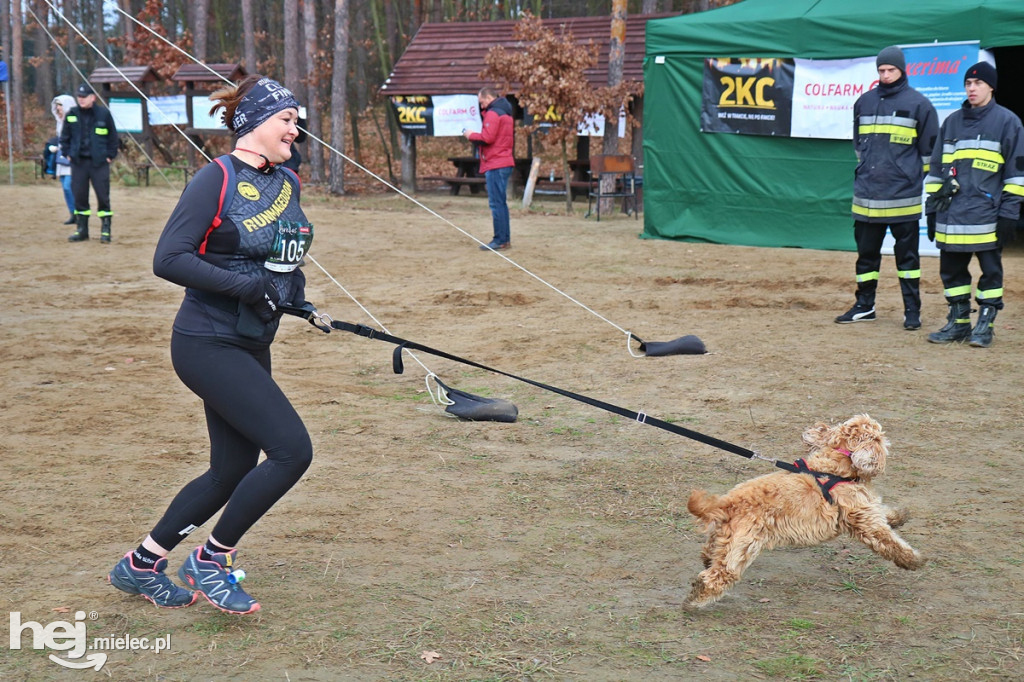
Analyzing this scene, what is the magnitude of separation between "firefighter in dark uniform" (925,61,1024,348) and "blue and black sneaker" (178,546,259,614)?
6.15m

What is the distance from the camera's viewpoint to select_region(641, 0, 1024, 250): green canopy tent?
12.1 metres

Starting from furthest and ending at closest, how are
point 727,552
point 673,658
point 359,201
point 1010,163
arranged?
point 359,201 < point 1010,163 < point 727,552 < point 673,658

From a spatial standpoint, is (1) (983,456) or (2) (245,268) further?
(1) (983,456)

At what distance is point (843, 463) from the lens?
12.3 ft

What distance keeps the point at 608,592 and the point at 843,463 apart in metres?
1.02

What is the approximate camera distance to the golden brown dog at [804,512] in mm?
3578

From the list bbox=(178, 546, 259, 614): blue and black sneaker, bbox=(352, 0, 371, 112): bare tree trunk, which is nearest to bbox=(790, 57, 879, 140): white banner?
bbox=(178, 546, 259, 614): blue and black sneaker

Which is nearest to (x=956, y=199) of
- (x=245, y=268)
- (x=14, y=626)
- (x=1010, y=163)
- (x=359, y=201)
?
(x=1010, y=163)

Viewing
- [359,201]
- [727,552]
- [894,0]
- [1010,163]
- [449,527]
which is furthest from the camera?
[359,201]

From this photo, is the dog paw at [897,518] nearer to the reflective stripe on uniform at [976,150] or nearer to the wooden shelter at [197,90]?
the reflective stripe on uniform at [976,150]

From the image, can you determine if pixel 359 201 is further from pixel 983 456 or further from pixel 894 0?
pixel 983 456

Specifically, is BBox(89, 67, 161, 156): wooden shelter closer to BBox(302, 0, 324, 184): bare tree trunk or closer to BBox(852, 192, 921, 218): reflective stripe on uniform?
BBox(302, 0, 324, 184): bare tree trunk

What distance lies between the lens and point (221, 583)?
3541mm

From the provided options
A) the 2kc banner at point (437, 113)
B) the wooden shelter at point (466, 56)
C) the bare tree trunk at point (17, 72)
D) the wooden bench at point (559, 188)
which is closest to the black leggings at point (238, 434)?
the wooden bench at point (559, 188)
